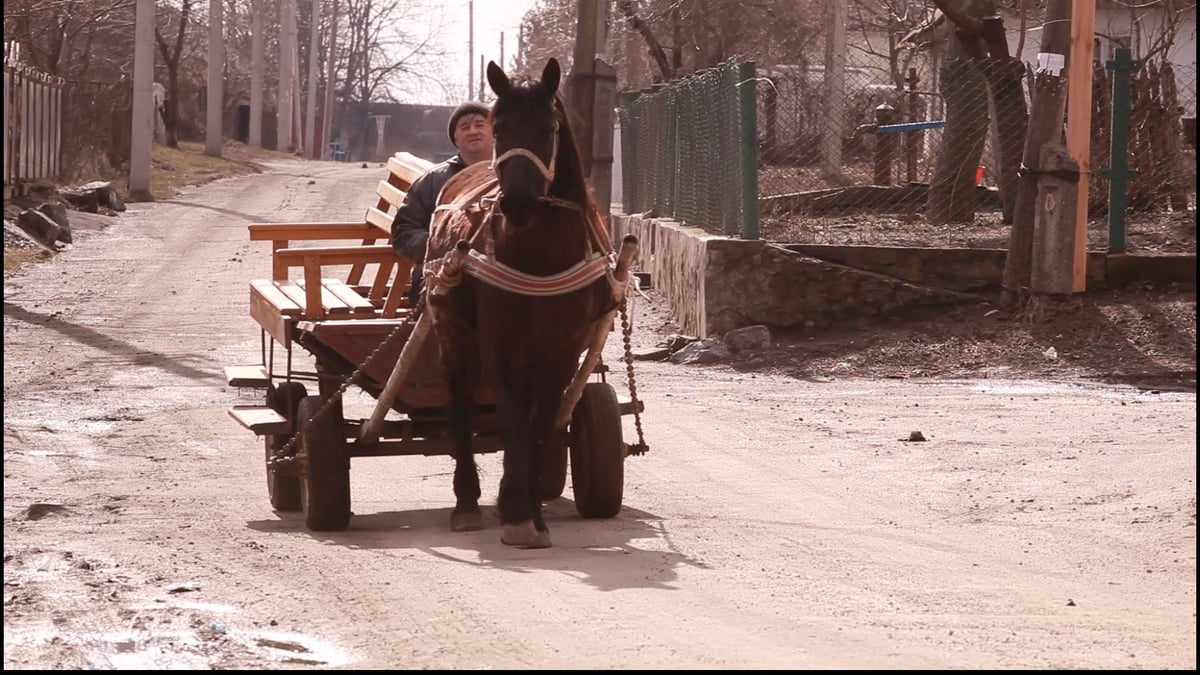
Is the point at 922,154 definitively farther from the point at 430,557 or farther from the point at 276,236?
the point at 430,557

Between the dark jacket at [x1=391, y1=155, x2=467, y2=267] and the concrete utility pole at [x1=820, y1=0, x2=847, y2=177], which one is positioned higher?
the concrete utility pole at [x1=820, y1=0, x2=847, y2=177]

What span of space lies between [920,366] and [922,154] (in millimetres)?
8448

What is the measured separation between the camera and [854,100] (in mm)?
19703

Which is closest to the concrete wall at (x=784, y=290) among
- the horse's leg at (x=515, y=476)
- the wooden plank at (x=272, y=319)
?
the wooden plank at (x=272, y=319)

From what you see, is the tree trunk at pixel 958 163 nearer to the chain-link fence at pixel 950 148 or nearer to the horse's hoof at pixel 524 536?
the chain-link fence at pixel 950 148

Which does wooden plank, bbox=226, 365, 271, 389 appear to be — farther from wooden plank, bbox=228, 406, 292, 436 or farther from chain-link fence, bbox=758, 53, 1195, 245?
chain-link fence, bbox=758, 53, 1195, 245

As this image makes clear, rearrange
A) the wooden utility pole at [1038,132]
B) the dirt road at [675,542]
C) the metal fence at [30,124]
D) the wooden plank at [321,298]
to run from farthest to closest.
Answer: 1. the metal fence at [30,124]
2. the wooden utility pole at [1038,132]
3. the wooden plank at [321,298]
4. the dirt road at [675,542]

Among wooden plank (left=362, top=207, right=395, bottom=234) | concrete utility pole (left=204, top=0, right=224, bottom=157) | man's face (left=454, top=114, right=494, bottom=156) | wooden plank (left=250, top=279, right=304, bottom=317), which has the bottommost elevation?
wooden plank (left=250, top=279, right=304, bottom=317)

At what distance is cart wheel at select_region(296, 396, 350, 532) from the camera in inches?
298

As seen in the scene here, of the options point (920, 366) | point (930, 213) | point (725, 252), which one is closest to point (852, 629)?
point (920, 366)

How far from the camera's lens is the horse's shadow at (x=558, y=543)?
6.51 meters

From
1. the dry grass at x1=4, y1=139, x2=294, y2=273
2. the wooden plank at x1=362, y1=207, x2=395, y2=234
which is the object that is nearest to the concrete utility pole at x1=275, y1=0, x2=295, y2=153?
Answer: the dry grass at x1=4, y1=139, x2=294, y2=273

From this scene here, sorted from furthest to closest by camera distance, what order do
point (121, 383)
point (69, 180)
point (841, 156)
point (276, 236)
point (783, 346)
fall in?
point (69, 180) → point (841, 156) → point (783, 346) → point (121, 383) → point (276, 236)

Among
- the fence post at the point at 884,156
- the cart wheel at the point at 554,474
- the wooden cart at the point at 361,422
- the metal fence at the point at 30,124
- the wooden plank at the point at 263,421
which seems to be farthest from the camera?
the metal fence at the point at 30,124
